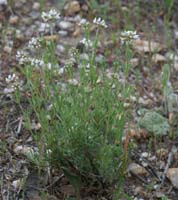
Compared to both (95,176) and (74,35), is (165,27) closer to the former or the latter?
(74,35)

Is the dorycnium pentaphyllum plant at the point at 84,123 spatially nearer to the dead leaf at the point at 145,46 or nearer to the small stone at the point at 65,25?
the dead leaf at the point at 145,46

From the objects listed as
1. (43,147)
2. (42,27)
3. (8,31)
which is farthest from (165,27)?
(43,147)

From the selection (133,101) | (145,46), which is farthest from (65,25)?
(133,101)

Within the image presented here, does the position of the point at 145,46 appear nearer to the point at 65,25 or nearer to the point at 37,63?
the point at 65,25

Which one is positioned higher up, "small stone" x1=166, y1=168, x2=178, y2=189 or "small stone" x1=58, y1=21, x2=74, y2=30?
"small stone" x1=58, y1=21, x2=74, y2=30

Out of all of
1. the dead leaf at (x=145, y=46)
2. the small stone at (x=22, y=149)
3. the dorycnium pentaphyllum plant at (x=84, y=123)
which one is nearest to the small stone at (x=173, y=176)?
the dorycnium pentaphyllum plant at (x=84, y=123)

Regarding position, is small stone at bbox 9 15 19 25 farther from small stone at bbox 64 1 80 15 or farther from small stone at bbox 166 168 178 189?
small stone at bbox 166 168 178 189

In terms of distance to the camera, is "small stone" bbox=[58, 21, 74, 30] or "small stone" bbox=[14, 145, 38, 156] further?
"small stone" bbox=[58, 21, 74, 30]

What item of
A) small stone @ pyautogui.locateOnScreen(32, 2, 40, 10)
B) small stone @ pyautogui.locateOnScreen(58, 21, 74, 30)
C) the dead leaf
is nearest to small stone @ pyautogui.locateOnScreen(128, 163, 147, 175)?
the dead leaf

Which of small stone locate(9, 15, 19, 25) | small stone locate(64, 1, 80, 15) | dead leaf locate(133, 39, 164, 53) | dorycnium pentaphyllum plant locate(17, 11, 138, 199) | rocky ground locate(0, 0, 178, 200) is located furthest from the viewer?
small stone locate(64, 1, 80, 15)
